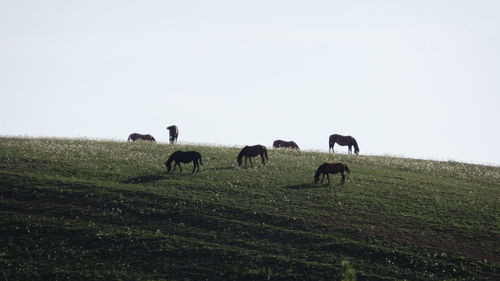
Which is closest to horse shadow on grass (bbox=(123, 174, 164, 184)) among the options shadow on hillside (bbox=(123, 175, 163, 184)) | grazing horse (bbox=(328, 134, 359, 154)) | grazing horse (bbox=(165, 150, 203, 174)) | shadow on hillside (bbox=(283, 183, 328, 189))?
shadow on hillside (bbox=(123, 175, 163, 184))

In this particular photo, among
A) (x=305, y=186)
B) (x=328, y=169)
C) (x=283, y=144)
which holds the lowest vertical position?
(x=305, y=186)

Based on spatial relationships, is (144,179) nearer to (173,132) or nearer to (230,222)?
(230,222)

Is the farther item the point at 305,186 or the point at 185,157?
the point at 185,157

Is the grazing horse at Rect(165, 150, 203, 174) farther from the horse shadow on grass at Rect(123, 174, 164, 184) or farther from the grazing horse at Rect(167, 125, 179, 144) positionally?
the grazing horse at Rect(167, 125, 179, 144)

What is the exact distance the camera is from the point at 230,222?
35.3 metres

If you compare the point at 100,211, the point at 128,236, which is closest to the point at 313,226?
the point at 128,236

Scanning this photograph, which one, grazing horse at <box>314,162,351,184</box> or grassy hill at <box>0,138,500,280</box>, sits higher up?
grazing horse at <box>314,162,351,184</box>

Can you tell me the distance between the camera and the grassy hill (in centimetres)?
Answer: 3033

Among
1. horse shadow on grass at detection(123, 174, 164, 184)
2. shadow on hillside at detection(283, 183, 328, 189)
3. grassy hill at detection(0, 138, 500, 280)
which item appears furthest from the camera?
shadow on hillside at detection(283, 183, 328, 189)

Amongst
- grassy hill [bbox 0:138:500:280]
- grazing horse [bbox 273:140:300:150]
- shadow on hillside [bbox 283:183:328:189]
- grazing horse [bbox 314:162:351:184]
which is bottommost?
grassy hill [bbox 0:138:500:280]

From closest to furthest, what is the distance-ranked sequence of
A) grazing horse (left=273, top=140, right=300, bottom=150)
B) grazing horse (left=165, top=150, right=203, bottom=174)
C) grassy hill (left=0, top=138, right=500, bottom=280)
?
grassy hill (left=0, top=138, right=500, bottom=280) < grazing horse (left=165, top=150, right=203, bottom=174) < grazing horse (left=273, top=140, right=300, bottom=150)

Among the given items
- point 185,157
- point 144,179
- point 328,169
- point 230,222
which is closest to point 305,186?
point 328,169

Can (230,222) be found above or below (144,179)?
below

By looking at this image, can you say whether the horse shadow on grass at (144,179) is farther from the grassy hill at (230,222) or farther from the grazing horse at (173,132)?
the grazing horse at (173,132)
